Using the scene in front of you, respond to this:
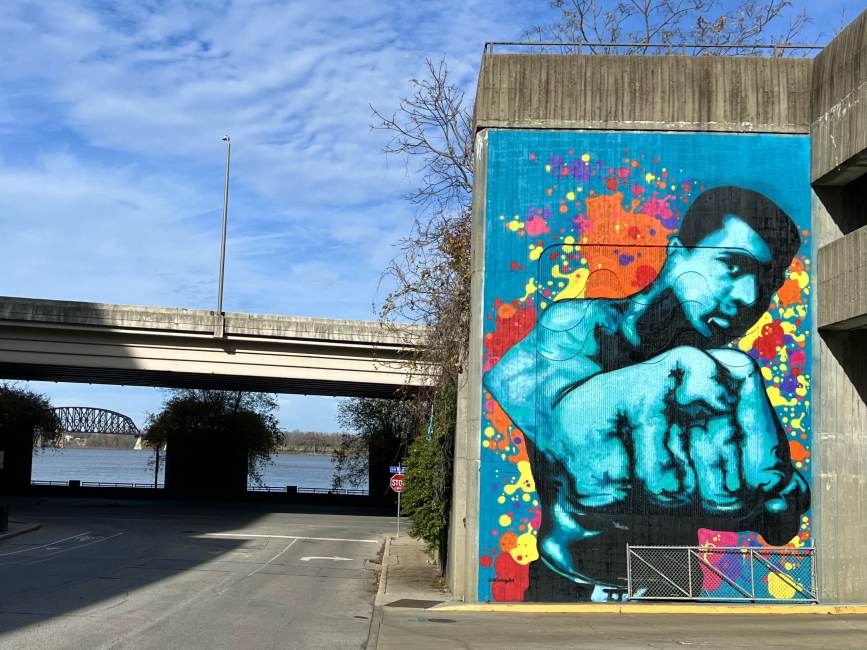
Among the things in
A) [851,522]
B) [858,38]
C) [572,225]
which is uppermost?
[858,38]

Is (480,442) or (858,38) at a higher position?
(858,38)

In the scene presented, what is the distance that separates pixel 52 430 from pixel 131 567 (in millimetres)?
47281

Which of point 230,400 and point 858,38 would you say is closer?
point 858,38

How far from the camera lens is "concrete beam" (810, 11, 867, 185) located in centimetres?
1664

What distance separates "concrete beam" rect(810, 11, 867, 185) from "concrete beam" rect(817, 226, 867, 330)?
1325 millimetres

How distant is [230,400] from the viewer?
220 ft

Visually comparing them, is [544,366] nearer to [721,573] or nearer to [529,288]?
[529,288]

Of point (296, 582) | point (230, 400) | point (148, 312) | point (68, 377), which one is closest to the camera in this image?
point (296, 582)

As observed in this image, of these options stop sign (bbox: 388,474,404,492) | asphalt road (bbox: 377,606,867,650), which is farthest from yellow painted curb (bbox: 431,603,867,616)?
stop sign (bbox: 388,474,404,492)

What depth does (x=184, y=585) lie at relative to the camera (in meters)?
19.7

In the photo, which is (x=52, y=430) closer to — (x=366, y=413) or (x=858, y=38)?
(x=366, y=413)

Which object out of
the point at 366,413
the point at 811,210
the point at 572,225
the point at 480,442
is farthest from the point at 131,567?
the point at 366,413

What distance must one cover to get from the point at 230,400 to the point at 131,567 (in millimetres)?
45002

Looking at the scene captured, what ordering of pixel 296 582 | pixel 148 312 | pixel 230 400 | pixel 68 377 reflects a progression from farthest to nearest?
1. pixel 230 400
2. pixel 68 377
3. pixel 148 312
4. pixel 296 582
